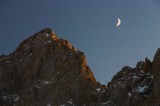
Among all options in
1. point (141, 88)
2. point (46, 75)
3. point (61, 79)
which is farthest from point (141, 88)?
point (46, 75)

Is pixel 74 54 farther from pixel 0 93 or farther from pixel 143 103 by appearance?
pixel 143 103

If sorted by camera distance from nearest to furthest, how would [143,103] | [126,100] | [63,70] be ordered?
[143,103]
[126,100]
[63,70]

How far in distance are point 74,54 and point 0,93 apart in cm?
3073

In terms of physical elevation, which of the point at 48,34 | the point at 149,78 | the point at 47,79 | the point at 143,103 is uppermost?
the point at 48,34

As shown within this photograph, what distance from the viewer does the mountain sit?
146 m

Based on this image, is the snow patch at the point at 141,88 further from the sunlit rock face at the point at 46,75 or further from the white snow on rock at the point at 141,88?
the sunlit rock face at the point at 46,75

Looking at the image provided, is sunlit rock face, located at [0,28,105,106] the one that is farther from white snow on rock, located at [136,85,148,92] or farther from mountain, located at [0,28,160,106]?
white snow on rock, located at [136,85,148,92]

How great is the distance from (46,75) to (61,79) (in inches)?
294

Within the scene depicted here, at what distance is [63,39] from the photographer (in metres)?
184

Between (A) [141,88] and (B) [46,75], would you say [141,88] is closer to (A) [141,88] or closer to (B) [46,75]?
(A) [141,88]

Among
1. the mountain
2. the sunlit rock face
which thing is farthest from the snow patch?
the sunlit rock face

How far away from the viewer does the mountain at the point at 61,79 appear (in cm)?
14650

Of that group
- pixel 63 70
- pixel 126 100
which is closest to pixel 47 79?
pixel 63 70

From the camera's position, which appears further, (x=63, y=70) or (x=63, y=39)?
(x=63, y=39)
